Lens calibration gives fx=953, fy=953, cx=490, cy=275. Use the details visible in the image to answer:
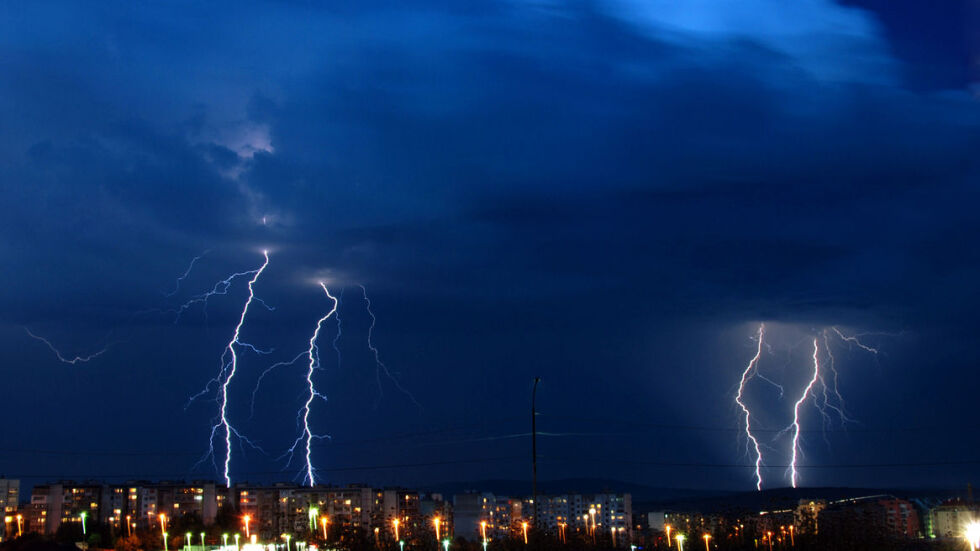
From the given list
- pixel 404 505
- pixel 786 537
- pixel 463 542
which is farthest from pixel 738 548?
pixel 404 505

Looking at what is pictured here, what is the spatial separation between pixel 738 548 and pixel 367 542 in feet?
39.9

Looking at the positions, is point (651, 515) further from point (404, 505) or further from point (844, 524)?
point (844, 524)

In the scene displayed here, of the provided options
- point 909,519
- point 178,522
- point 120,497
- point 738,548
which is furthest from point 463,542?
point 120,497

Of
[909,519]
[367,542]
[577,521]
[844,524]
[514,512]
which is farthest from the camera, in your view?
[577,521]

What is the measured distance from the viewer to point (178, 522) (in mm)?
52844

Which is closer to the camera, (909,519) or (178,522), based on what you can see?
(178,522)

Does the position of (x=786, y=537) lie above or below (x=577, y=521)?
above

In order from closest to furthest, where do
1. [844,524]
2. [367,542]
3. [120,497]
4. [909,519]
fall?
[844,524]
[367,542]
[909,519]
[120,497]

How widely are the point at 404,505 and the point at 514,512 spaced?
40.1 ft

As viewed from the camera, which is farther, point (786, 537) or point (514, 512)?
point (514, 512)

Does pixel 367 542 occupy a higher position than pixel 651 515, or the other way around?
pixel 367 542

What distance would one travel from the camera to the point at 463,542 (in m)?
36.2

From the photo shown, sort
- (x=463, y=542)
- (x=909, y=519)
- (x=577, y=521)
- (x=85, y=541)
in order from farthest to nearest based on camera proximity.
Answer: (x=577, y=521)
(x=909, y=519)
(x=85, y=541)
(x=463, y=542)

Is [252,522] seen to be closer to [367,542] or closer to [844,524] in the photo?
[367,542]
